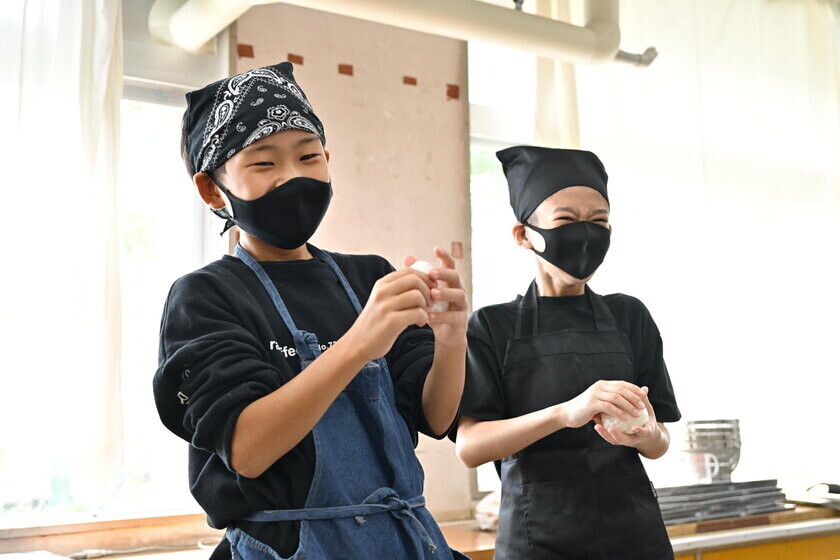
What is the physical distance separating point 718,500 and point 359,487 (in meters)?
2.55

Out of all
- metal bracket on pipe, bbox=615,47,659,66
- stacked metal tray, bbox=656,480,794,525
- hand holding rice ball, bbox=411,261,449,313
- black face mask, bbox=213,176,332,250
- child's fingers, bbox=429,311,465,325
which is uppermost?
metal bracket on pipe, bbox=615,47,659,66

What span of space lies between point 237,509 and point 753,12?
167 inches

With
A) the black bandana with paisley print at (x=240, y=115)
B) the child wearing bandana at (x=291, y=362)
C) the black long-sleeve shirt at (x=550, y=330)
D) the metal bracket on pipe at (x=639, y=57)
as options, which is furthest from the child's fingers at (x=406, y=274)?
the metal bracket on pipe at (x=639, y=57)

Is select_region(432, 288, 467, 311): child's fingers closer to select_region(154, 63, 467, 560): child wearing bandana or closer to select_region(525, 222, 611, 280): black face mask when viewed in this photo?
select_region(154, 63, 467, 560): child wearing bandana

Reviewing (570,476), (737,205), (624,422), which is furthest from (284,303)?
(737,205)

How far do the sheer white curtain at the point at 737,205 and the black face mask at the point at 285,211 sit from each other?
2.67 metres

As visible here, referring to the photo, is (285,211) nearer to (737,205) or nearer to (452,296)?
(452,296)

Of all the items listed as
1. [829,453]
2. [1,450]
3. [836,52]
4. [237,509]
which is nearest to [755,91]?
[836,52]

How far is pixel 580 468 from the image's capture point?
2029 mm

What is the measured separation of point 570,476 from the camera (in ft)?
6.64

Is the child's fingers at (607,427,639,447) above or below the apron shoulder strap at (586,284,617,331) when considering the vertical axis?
below

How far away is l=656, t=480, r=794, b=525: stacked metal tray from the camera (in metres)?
3.22

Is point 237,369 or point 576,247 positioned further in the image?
point 576,247

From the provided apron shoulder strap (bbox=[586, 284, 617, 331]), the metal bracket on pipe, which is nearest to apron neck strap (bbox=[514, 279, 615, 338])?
apron shoulder strap (bbox=[586, 284, 617, 331])
